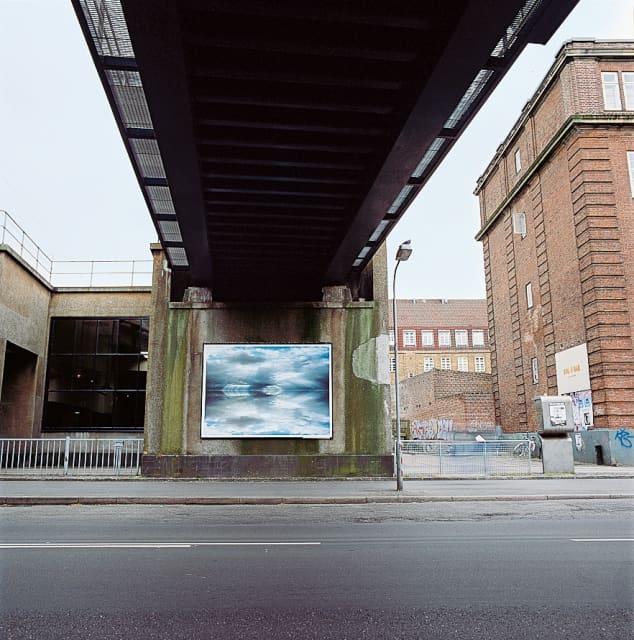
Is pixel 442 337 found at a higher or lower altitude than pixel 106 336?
higher

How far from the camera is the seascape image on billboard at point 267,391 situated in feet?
65.7

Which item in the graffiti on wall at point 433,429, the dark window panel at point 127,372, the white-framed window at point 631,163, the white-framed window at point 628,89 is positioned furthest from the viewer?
the graffiti on wall at point 433,429

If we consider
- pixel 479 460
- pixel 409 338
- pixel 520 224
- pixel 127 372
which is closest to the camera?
pixel 479 460

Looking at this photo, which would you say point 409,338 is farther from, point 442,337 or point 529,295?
point 529,295

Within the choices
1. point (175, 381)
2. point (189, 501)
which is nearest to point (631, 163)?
point (175, 381)

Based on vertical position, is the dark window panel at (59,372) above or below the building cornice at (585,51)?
below

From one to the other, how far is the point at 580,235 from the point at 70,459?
2300 centimetres

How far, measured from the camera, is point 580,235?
28734 mm

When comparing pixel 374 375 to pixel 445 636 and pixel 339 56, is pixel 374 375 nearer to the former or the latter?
pixel 339 56

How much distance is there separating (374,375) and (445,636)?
16123 millimetres

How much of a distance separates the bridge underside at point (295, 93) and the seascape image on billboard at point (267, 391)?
19.8 ft

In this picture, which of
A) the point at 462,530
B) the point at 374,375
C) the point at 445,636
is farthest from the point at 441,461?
the point at 445,636

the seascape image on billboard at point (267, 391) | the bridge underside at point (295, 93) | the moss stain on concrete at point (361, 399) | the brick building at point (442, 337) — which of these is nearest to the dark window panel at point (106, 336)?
the seascape image on billboard at point (267, 391)

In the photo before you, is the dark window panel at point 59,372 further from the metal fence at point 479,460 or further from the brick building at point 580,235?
the brick building at point 580,235
